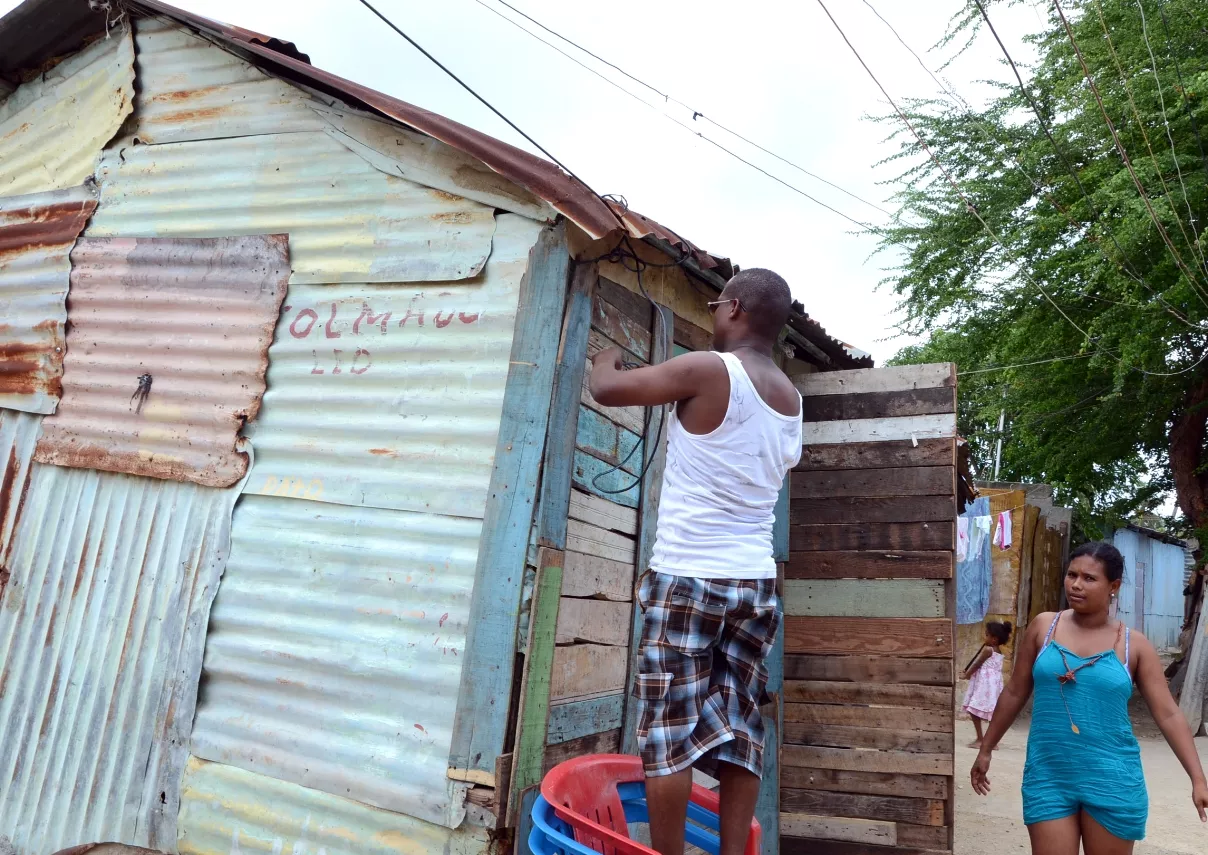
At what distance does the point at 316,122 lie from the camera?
4.27m

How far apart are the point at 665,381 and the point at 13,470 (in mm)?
3726

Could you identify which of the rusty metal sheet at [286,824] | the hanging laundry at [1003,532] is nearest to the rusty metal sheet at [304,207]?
the rusty metal sheet at [286,824]

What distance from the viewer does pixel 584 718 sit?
12.5 feet

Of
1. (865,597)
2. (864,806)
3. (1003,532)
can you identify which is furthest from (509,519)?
(1003,532)

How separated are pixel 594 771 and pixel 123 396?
2996 millimetres

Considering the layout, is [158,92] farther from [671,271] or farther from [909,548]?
[909,548]

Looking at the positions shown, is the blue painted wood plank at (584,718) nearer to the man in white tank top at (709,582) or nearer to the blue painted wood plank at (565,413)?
the blue painted wood plank at (565,413)

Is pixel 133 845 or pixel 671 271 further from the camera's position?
pixel 671 271

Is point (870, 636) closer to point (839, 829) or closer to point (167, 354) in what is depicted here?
point (839, 829)

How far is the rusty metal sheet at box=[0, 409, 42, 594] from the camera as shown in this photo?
4.63 m

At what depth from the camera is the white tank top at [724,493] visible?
2.65 m

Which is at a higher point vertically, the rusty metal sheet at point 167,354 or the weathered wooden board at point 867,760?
the rusty metal sheet at point 167,354

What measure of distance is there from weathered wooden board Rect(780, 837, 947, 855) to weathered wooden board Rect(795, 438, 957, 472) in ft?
7.01

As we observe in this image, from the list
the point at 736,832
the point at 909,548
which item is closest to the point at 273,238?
the point at 736,832
